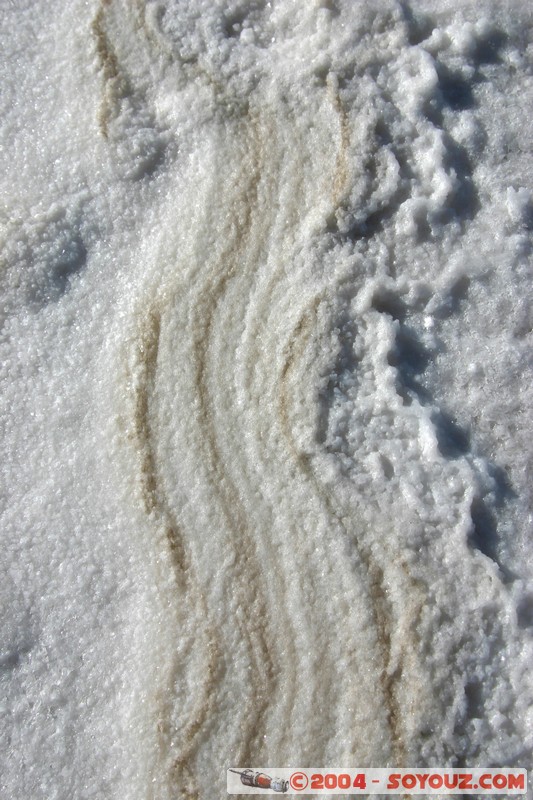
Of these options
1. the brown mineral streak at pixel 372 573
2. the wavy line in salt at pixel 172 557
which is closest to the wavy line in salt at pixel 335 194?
the brown mineral streak at pixel 372 573

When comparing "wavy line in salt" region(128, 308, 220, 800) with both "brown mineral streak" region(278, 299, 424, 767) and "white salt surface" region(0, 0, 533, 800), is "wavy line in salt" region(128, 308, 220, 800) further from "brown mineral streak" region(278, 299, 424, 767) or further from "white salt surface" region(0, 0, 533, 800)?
"brown mineral streak" region(278, 299, 424, 767)

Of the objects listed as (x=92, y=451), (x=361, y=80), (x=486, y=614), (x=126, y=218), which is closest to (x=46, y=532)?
(x=92, y=451)

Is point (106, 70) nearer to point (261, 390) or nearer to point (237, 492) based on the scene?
point (261, 390)

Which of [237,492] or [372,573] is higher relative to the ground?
[237,492]

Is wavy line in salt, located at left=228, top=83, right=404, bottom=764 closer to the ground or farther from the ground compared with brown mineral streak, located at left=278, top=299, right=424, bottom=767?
farther from the ground

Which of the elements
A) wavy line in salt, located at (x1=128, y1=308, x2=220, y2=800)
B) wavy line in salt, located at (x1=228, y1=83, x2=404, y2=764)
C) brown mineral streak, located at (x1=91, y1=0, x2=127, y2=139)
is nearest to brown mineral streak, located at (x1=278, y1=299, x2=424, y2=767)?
wavy line in salt, located at (x1=228, y1=83, x2=404, y2=764)

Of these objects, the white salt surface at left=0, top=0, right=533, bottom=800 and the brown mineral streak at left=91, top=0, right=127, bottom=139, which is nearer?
the white salt surface at left=0, top=0, right=533, bottom=800

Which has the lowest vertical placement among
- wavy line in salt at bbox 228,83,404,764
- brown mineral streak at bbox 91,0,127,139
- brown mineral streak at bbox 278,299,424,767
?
brown mineral streak at bbox 278,299,424,767

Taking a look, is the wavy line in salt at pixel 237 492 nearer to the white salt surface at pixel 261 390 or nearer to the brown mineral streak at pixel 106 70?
the white salt surface at pixel 261 390

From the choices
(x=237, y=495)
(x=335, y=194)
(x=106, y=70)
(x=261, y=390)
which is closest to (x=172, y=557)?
(x=237, y=495)
